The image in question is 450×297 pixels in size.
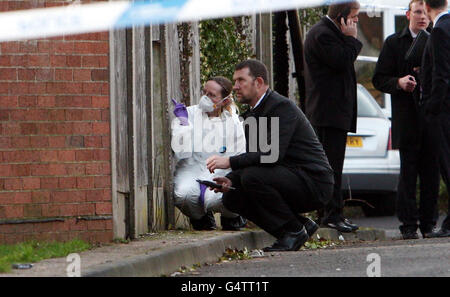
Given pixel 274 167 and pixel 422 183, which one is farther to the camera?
pixel 422 183

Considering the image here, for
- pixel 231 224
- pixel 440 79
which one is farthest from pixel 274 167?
pixel 440 79

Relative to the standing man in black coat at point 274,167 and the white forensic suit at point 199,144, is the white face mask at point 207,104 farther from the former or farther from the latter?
the standing man in black coat at point 274,167

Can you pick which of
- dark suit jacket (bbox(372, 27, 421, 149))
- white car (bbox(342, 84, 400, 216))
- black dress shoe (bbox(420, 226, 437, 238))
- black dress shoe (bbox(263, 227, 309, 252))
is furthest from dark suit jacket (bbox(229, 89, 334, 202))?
white car (bbox(342, 84, 400, 216))

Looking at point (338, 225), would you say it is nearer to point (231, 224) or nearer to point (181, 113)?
point (231, 224)

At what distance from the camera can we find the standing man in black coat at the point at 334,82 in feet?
34.0

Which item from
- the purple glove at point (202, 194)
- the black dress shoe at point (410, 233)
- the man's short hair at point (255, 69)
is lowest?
the black dress shoe at point (410, 233)

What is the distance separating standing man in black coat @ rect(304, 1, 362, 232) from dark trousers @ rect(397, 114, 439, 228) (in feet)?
1.64

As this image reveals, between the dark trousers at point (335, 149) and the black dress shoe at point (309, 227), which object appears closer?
the black dress shoe at point (309, 227)

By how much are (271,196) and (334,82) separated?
6.26 ft

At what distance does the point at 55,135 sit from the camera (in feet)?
27.0

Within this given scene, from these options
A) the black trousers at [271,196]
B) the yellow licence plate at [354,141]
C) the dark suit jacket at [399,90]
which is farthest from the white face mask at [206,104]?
the yellow licence plate at [354,141]

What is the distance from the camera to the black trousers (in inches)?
347

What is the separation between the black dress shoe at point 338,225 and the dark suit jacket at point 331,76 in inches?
30.8

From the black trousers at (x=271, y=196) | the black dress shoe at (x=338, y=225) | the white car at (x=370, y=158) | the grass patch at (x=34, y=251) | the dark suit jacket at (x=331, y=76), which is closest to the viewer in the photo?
the grass patch at (x=34, y=251)
